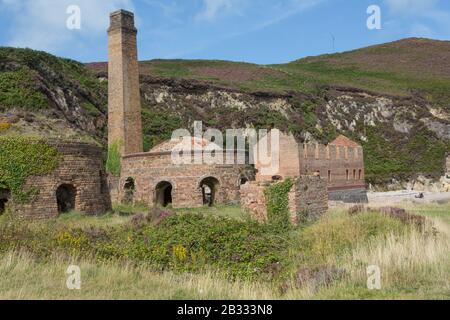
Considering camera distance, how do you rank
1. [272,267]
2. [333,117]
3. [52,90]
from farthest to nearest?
1. [333,117]
2. [52,90]
3. [272,267]

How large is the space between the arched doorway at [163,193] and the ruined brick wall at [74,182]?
19.6 feet

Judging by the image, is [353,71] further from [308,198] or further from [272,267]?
[272,267]

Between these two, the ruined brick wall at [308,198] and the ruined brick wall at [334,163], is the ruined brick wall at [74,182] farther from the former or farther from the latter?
the ruined brick wall at [334,163]

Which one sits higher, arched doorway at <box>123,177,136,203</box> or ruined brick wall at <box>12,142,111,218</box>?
ruined brick wall at <box>12,142,111,218</box>

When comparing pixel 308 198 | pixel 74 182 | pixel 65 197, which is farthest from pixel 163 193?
pixel 308 198

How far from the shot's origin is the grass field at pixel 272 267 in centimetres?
711

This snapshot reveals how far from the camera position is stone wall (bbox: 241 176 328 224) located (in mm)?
15547

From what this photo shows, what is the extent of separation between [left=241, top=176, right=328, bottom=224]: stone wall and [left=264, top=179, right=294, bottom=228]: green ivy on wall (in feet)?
0.43

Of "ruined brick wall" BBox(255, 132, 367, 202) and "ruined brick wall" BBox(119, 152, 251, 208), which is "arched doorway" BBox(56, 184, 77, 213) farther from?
"ruined brick wall" BBox(255, 132, 367, 202)

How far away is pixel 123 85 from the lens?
104 ft

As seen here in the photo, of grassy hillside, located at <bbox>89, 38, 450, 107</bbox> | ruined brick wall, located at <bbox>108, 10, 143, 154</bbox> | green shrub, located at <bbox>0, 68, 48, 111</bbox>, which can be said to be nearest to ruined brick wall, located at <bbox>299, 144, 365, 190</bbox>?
ruined brick wall, located at <bbox>108, 10, 143, 154</bbox>

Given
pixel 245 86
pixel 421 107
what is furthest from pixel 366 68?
pixel 245 86

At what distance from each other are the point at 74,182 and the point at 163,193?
9.84 metres
